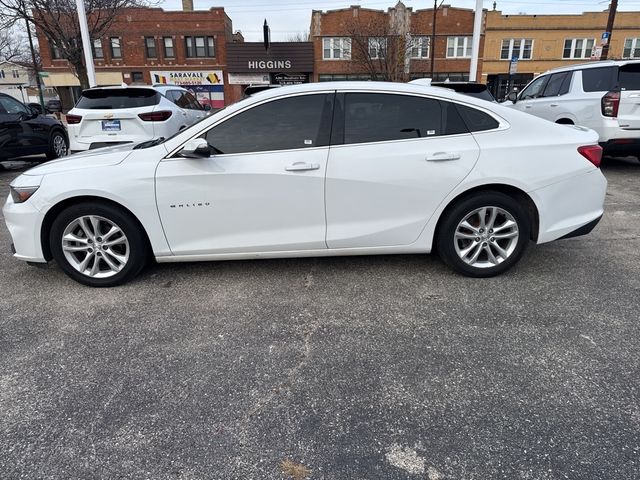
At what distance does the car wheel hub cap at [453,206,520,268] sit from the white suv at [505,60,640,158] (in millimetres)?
5397

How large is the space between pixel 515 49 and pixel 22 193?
45.5 meters

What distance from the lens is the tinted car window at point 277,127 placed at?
357 centimetres

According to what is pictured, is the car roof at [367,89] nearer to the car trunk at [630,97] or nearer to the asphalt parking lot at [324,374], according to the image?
the asphalt parking lot at [324,374]

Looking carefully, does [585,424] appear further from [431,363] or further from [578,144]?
[578,144]

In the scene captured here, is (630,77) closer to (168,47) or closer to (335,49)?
(335,49)

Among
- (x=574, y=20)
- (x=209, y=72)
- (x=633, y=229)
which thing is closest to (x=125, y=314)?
(x=633, y=229)

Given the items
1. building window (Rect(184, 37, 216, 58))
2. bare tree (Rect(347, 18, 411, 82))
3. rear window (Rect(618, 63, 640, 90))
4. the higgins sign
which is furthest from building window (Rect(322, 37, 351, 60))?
rear window (Rect(618, 63, 640, 90))

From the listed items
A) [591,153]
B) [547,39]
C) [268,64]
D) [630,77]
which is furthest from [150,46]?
[591,153]

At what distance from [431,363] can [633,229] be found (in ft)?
13.1

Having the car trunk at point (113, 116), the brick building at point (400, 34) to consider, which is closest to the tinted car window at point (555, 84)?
the car trunk at point (113, 116)

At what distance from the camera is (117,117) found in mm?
7660

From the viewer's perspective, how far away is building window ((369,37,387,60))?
36.7 meters

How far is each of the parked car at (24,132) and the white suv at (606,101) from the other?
1110 cm

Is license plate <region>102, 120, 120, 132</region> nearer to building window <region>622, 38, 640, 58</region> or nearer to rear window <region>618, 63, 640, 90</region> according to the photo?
rear window <region>618, 63, 640, 90</region>
